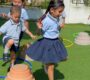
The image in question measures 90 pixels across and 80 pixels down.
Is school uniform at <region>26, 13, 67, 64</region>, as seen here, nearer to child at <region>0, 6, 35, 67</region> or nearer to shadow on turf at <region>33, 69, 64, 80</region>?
child at <region>0, 6, 35, 67</region>

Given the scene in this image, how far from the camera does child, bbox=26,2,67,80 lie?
5723mm

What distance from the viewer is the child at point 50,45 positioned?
572 centimetres

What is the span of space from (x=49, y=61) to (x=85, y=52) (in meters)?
3.13

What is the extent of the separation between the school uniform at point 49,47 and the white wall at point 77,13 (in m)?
7.81

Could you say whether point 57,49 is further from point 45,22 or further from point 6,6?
point 6,6

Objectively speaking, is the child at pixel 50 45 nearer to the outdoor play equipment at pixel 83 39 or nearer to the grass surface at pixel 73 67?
the grass surface at pixel 73 67

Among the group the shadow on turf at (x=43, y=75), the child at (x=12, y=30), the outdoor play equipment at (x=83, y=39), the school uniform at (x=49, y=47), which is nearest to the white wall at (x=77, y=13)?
the outdoor play equipment at (x=83, y=39)

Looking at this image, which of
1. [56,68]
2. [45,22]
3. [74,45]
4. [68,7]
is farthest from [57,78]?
[68,7]

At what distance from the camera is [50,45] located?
19.1 feet

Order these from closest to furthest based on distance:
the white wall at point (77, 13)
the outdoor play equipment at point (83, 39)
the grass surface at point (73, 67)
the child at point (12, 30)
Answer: the child at point (12, 30) → the grass surface at point (73, 67) → the outdoor play equipment at point (83, 39) → the white wall at point (77, 13)

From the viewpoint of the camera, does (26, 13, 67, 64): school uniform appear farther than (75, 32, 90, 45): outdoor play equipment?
No

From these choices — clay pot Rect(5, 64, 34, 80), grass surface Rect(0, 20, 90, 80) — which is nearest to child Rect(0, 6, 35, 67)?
grass surface Rect(0, 20, 90, 80)

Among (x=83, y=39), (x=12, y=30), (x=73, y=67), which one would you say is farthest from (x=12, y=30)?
(x=83, y=39)

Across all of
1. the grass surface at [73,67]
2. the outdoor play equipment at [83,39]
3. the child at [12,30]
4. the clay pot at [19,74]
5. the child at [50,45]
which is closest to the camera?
the clay pot at [19,74]
